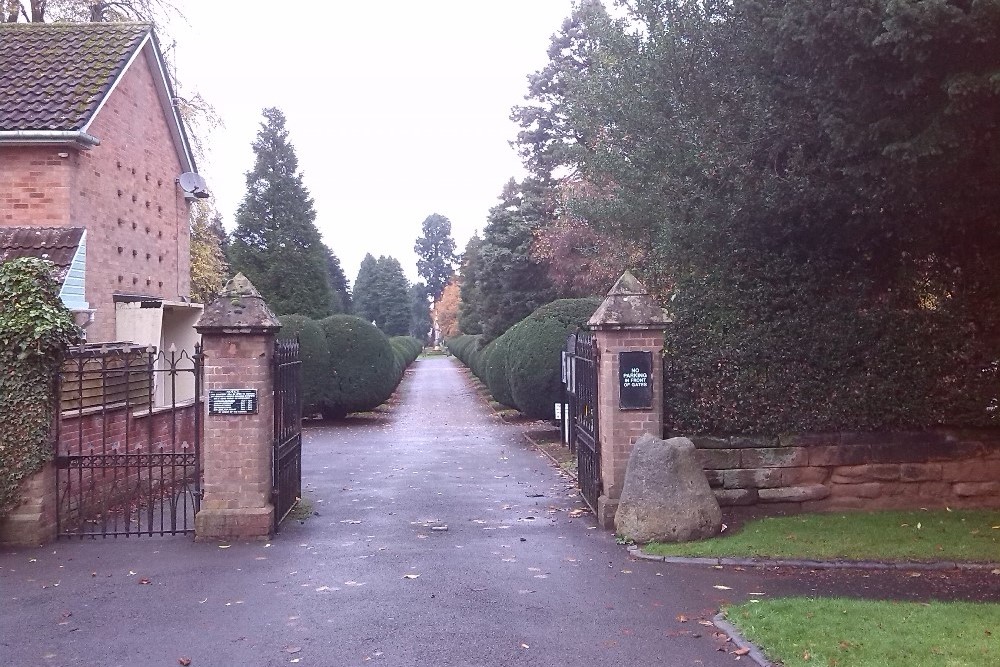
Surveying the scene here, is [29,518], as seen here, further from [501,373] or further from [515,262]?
[515,262]

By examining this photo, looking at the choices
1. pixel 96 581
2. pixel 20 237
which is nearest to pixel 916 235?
pixel 96 581

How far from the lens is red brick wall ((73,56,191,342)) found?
12961mm

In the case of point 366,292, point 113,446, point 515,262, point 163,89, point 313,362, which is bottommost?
point 113,446

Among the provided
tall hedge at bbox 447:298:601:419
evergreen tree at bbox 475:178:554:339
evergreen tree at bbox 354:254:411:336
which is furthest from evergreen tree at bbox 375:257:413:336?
tall hedge at bbox 447:298:601:419

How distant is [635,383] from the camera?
8.86 m

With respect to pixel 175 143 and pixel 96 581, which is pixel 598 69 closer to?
pixel 175 143

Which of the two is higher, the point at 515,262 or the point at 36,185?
the point at 515,262

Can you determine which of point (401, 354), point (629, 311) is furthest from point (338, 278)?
point (629, 311)

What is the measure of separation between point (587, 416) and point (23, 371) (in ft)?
20.6

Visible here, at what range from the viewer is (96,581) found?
7.11 m

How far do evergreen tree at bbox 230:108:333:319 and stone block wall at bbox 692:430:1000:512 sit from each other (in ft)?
141

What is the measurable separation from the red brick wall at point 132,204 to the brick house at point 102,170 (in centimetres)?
2

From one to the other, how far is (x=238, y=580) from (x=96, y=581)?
124cm

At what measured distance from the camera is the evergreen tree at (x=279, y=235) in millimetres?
50438
